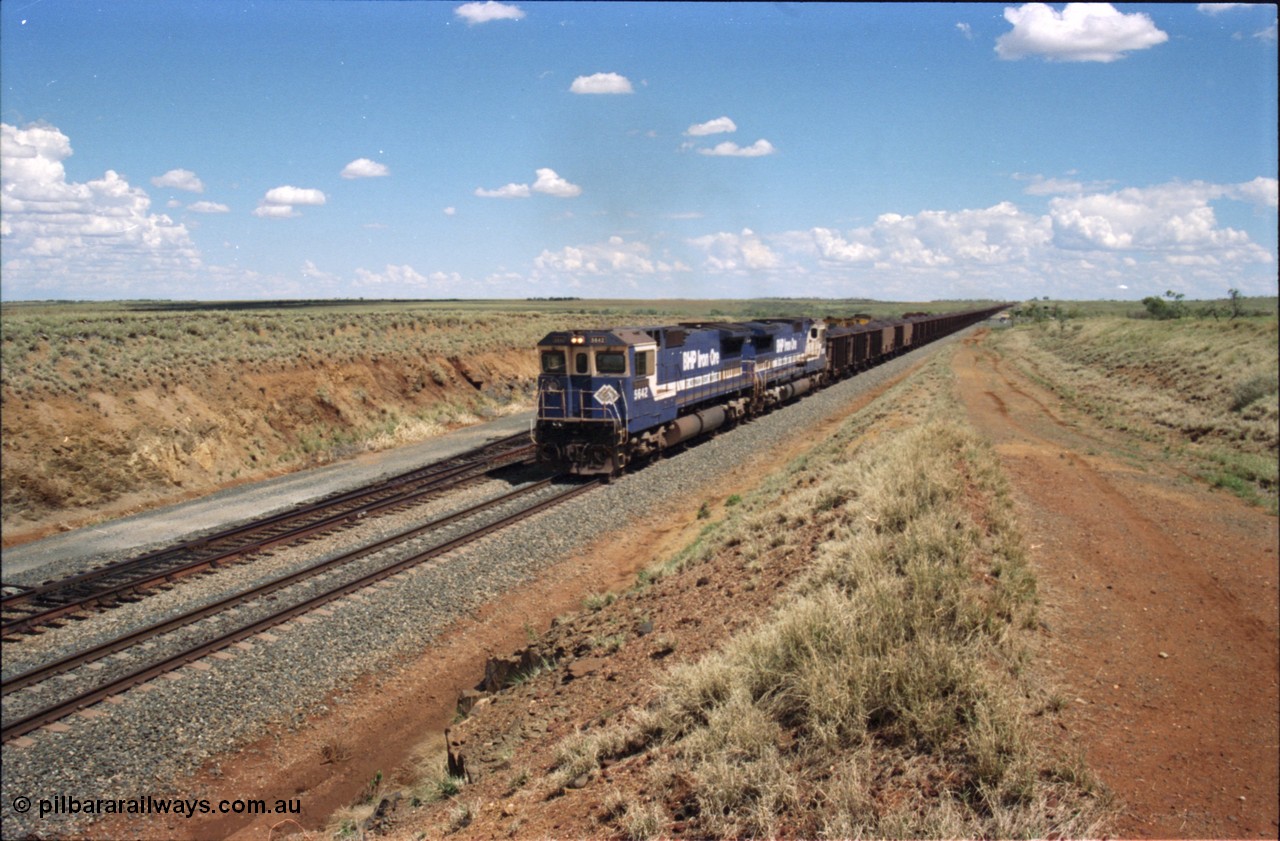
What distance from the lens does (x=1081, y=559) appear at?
35.9 ft

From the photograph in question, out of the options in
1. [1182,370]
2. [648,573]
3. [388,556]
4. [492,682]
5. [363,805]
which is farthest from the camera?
[1182,370]

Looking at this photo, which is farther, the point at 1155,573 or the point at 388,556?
the point at 388,556

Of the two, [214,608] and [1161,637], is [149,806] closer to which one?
[214,608]

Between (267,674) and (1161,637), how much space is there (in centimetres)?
1132

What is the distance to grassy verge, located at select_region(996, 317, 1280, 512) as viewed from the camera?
786 inches

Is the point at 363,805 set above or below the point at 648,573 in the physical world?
below

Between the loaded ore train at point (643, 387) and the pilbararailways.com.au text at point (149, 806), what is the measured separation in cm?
1367

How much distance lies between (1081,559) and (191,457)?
85.4ft

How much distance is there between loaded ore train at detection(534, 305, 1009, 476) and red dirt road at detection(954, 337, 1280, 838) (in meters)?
9.92

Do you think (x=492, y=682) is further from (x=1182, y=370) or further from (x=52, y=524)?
(x=1182, y=370)

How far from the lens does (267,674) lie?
10375mm

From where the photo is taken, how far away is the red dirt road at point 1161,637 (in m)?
5.47

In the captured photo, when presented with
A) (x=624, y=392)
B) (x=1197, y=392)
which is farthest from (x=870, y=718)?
(x=1197, y=392)

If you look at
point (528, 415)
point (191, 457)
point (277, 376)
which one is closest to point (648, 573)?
point (191, 457)
